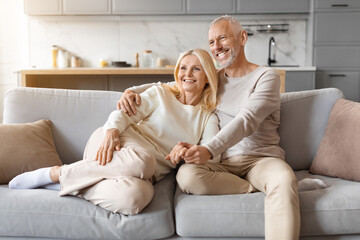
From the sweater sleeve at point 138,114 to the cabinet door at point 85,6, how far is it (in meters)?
3.31

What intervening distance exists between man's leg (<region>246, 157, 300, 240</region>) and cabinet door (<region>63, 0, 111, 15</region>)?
3967mm

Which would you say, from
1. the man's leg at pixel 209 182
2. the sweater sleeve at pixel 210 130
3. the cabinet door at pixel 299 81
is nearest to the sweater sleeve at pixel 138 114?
the sweater sleeve at pixel 210 130

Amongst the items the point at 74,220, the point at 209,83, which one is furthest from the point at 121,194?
the point at 209,83

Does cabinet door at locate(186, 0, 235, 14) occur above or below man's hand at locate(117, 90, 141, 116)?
above

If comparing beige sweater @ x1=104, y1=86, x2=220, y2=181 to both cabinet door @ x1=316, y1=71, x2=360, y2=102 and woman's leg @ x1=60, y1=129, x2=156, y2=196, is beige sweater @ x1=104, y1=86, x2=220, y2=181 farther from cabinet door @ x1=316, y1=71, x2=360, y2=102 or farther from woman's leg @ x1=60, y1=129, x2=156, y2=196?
cabinet door @ x1=316, y1=71, x2=360, y2=102

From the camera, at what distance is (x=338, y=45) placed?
4.86 meters

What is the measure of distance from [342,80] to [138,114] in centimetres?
372

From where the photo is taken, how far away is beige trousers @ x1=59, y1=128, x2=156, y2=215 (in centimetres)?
156

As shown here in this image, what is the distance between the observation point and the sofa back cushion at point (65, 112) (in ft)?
7.13

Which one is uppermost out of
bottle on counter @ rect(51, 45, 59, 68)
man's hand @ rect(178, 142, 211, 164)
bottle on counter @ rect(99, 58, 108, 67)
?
bottle on counter @ rect(51, 45, 59, 68)

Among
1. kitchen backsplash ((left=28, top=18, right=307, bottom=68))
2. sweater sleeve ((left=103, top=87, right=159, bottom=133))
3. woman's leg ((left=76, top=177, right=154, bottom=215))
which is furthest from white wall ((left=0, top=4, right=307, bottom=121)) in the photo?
woman's leg ((left=76, top=177, right=154, bottom=215))

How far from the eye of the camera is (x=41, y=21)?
208 inches

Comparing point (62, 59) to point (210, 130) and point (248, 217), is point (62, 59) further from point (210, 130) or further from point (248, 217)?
point (248, 217)

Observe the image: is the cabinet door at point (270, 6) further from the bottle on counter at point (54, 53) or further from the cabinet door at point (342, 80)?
the bottle on counter at point (54, 53)
